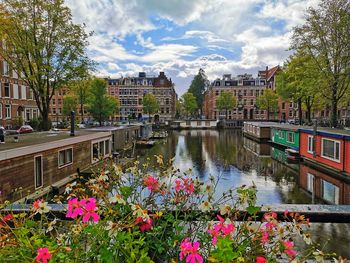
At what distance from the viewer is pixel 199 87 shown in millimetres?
108562

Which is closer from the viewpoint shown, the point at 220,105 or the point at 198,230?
the point at 198,230

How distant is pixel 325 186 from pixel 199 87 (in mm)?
92530

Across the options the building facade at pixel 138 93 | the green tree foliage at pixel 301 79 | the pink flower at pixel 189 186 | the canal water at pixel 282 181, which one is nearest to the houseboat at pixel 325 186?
the canal water at pixel 282 181

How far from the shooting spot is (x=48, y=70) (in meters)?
25.7

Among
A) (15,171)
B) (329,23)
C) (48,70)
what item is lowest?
(15,171)

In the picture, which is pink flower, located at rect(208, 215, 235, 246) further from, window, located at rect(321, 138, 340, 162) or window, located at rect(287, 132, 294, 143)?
window, located at rect(287, 132, 294, 143)

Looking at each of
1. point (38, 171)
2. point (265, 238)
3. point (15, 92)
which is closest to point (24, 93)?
point (15, 92)

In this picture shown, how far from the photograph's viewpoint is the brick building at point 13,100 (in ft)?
125

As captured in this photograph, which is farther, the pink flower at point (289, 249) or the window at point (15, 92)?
the window at point (15, 92)

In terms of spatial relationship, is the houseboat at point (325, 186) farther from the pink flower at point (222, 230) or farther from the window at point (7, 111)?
the window at point (7, 111)

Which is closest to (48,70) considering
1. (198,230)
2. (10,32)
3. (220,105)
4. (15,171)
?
(10,32)

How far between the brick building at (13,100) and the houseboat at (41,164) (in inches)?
886

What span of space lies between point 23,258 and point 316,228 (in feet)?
36.6

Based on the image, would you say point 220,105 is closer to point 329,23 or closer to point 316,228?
point 329,23
